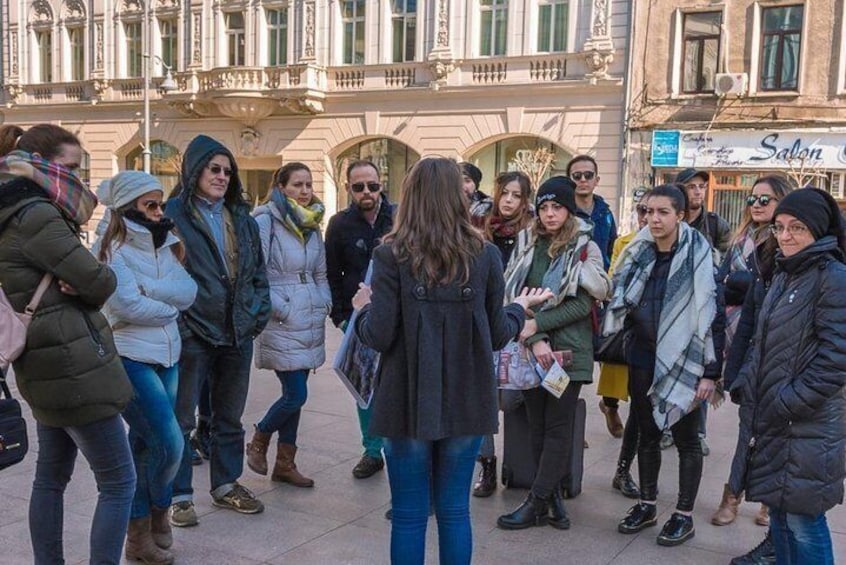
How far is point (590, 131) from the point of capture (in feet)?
65.7

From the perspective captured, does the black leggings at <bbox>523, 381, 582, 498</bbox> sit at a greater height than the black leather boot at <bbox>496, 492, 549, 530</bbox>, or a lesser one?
greater

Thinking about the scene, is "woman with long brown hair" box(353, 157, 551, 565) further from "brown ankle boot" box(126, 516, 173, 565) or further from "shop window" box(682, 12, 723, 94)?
"shop window" box(682, 12, 723, 94)

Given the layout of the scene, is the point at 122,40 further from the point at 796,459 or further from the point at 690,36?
the point at 796,459

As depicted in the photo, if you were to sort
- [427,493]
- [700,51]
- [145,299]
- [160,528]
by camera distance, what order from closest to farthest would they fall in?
1. [427,493]
2. [145,299]
3. [160,528]
4. [700,51]

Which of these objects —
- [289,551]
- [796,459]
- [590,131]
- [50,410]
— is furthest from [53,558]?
[590,131]

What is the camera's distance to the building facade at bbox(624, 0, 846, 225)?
17.5 m

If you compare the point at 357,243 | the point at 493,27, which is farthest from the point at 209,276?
the point at 493,27

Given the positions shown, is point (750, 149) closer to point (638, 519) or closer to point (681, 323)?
point (681, 323)

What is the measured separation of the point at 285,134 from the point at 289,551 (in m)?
21.3

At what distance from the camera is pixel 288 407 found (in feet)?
16.5

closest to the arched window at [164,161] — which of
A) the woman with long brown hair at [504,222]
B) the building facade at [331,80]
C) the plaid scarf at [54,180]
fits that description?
the building facade at [331,80]

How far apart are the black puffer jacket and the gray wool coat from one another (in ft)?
4.11

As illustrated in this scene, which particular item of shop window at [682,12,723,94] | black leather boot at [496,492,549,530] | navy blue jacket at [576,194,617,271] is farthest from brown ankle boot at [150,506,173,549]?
shop window at [682,12,723,94]

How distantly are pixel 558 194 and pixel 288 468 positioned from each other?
2.43 m
